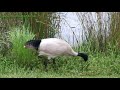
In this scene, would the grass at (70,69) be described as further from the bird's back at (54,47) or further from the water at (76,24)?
the water at (76,24)

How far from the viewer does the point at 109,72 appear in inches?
167

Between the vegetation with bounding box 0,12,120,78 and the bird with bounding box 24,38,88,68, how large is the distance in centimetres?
6

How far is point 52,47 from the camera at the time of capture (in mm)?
4242

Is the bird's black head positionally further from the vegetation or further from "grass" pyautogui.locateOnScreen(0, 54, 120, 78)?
"grass" pyautogui.locateOnScreen(0, 54, 120, 78)

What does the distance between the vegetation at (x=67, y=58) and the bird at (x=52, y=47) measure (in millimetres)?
60

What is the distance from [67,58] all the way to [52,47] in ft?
0.75

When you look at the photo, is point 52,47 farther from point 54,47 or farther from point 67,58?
point 67,58

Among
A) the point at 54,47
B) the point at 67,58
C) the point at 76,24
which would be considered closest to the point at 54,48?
the point at 54,47
